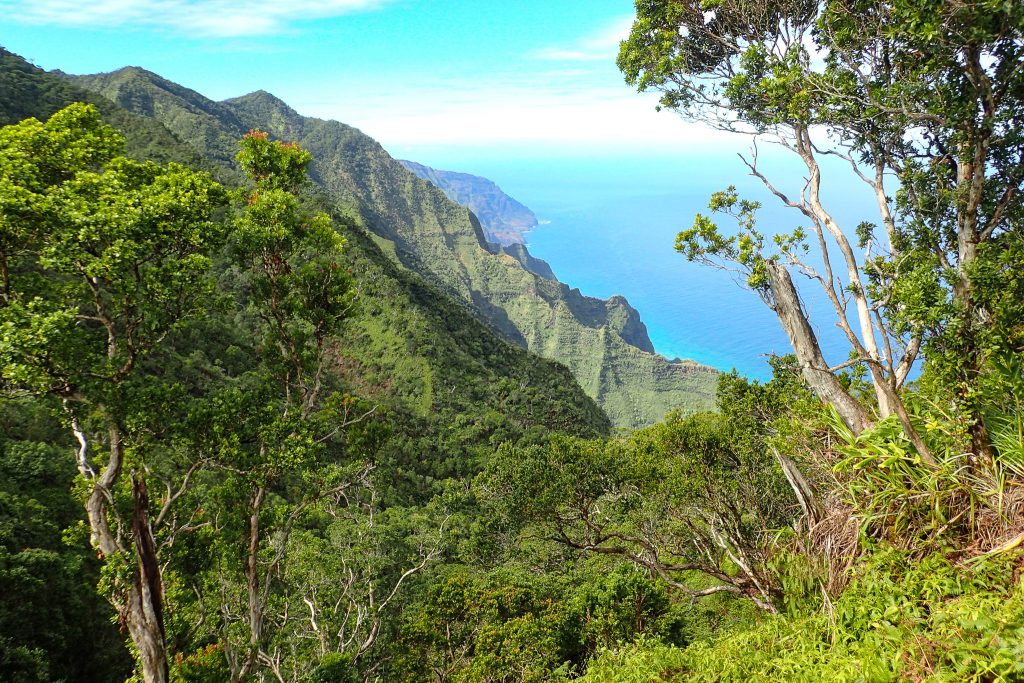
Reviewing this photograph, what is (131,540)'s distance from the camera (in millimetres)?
7488

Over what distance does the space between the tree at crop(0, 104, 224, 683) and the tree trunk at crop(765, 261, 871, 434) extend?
26.1 feet

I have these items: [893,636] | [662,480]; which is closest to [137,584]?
[893,636]

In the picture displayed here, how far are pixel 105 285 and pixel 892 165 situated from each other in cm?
1100

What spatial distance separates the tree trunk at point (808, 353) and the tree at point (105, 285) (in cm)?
795

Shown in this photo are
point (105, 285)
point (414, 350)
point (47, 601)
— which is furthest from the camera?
point (414, 350)

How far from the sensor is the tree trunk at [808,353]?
267 inches

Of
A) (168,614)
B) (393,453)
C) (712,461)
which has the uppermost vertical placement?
(712,461)

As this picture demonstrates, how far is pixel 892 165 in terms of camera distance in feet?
23.6

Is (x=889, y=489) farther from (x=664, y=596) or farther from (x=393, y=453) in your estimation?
(x=393, y=453)

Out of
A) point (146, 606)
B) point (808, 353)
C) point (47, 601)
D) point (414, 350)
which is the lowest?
point (47, 601)

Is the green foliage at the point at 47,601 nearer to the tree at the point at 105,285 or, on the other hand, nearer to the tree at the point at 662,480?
the tree at the point at 105,285

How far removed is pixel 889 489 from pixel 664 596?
10619 mm

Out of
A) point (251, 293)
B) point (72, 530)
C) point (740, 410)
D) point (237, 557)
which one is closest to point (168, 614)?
point (237, 557)

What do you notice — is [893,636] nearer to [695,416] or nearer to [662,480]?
[662,480]
